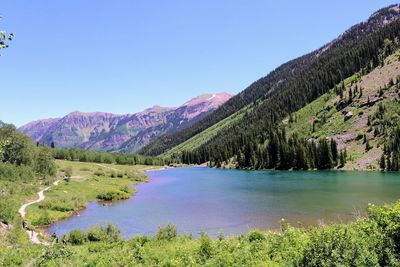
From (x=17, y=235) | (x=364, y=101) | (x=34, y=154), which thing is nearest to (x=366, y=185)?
(x=17, y=235)

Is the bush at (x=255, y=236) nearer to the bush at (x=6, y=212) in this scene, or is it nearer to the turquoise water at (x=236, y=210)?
the turquoise water at (x=236, y=210)

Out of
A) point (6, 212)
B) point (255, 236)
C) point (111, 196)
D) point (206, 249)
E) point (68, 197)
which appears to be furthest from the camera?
point (111, 196)

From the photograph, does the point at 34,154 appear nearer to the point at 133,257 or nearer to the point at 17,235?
the point at 17,235

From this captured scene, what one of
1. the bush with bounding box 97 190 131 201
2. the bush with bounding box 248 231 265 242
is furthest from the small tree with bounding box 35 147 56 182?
the bush with bounding box 248 231 265 242

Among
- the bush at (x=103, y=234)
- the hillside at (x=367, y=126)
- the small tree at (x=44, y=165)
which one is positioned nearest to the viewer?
the bush at (x=103, y=234)

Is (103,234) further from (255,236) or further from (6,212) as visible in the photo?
(255,236)

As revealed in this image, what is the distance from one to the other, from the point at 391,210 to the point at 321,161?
150045 millimetres

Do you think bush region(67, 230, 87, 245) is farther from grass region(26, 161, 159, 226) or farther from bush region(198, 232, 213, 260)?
bush region(198, 232, 213, 260)

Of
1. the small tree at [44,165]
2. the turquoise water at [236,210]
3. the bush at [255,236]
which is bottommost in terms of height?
the turquoise water at [236,210]

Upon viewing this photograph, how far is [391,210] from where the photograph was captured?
1995 centimetres

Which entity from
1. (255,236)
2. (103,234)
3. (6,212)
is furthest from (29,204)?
(255,236)

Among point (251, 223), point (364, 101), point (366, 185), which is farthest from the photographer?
point (364, 101)

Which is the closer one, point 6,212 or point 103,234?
point 103,234

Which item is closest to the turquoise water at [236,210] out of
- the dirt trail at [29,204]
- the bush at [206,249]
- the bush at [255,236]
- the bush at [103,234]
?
the dirt trail at [29,204]
